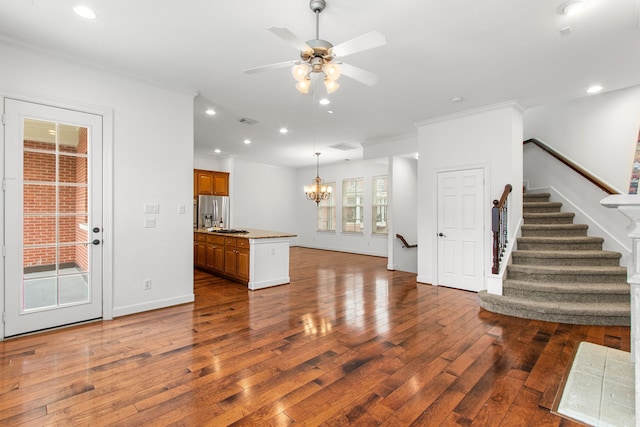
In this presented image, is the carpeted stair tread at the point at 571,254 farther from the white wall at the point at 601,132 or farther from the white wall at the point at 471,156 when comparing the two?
the white wall at the point at 601,132

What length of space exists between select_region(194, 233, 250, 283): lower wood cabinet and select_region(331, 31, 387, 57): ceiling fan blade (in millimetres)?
3685

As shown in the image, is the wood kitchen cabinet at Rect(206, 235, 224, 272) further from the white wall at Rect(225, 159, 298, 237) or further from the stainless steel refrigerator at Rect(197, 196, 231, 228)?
the white wall at Rect(225, 159, 298, 237)

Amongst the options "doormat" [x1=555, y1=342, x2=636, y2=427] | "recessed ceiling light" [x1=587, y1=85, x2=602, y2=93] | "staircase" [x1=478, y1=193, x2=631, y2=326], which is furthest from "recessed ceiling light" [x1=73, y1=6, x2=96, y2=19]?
"recessed ceiling light" [x1=587, y1=85, x2=602, y2=93]

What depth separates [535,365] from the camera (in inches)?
100

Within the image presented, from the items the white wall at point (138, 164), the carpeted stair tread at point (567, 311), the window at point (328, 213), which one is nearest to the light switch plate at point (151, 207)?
the white wall at point (138, 164)

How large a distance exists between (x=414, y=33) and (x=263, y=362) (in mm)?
3197

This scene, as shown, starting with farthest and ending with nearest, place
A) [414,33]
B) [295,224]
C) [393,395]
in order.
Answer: [295,224], [414,33], [393,395]

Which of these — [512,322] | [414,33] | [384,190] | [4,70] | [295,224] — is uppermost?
[414,33]

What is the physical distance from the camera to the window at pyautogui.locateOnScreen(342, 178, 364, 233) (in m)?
9.67

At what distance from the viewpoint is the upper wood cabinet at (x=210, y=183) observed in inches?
319

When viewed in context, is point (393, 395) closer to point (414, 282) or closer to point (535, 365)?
point (535, 365)

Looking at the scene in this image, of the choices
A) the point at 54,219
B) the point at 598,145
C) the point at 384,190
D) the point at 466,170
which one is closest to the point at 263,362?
the point at 54,219

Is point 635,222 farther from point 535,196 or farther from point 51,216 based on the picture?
point 51,216

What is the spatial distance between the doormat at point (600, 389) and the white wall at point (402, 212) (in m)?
4.10
